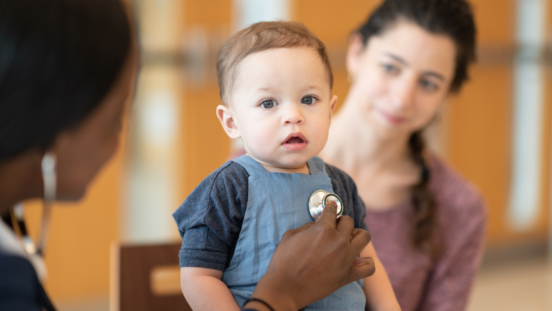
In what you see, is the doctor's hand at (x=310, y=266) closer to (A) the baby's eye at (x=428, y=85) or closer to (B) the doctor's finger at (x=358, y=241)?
(B) the doctor's finger at (x=358, y=241)

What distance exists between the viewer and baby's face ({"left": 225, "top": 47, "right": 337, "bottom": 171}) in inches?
26.6

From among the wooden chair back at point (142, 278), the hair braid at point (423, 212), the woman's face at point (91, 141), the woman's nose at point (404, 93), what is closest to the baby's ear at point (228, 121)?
the woman's face at point (91, 141)

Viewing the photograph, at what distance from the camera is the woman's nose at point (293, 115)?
67cm

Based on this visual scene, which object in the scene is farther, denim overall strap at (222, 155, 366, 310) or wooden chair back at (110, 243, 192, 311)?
wooden chair back at (110, 243, 192, 311)

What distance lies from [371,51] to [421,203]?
15.5 inches

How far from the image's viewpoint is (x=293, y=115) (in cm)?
67

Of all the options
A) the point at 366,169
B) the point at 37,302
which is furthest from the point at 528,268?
the point at 37,302

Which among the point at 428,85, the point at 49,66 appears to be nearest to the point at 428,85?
the point at 428,85

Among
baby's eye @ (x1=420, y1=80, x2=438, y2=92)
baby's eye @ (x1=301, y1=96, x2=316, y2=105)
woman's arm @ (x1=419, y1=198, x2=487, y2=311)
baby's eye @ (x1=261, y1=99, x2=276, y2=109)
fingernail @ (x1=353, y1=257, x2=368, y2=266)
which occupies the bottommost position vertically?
woman's arm @ (x1=419, y1=198, x2=487, y2=311)

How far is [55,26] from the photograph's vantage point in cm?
57

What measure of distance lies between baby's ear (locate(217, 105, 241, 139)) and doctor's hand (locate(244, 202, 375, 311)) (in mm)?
161

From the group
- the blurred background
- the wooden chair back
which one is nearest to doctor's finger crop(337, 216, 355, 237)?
the wooden chair back

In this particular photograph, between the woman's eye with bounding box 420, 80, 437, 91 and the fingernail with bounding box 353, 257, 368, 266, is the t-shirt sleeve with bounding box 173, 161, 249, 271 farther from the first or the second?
the woman's eye with bounding box 420, 80, 437, 91

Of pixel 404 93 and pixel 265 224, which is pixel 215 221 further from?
pixel 404 93
